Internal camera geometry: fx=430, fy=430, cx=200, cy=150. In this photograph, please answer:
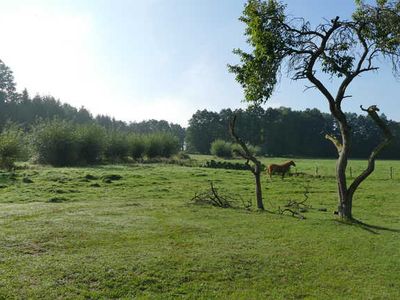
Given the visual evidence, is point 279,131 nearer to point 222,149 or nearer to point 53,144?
point 222,149

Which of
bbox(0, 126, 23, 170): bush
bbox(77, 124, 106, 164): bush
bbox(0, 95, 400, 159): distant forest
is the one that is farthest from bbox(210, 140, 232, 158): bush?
bbox(0, 126, 23, 170): bush

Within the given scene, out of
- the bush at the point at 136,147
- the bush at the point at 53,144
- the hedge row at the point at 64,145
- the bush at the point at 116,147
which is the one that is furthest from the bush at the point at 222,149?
the bush at the point at 53,144

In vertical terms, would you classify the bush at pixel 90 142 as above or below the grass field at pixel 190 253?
above

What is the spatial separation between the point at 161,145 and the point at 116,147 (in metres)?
9.74

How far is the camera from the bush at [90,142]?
56.7m

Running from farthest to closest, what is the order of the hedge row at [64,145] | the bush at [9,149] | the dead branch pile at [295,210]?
the hedge row at [64,145] < the bush at [9,149] < the dead branch pile at [295,210]

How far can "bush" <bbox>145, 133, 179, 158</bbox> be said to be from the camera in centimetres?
7138

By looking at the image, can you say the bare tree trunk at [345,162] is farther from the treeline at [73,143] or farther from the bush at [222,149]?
the bush at [222,149]

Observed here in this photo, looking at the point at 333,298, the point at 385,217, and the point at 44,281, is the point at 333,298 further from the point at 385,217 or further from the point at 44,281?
the point at 385,217

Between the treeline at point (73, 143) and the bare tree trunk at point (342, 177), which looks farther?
the treeline at point (73, 143)

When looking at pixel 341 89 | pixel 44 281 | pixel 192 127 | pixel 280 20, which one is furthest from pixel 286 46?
pixel 192 127

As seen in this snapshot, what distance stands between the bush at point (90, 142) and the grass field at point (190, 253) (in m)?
38.2

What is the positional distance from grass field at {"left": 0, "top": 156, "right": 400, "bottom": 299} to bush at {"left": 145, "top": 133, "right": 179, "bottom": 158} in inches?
2021

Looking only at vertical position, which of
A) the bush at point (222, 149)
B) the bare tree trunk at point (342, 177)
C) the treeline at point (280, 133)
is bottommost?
the bare tree trunk at point (342, 177)
